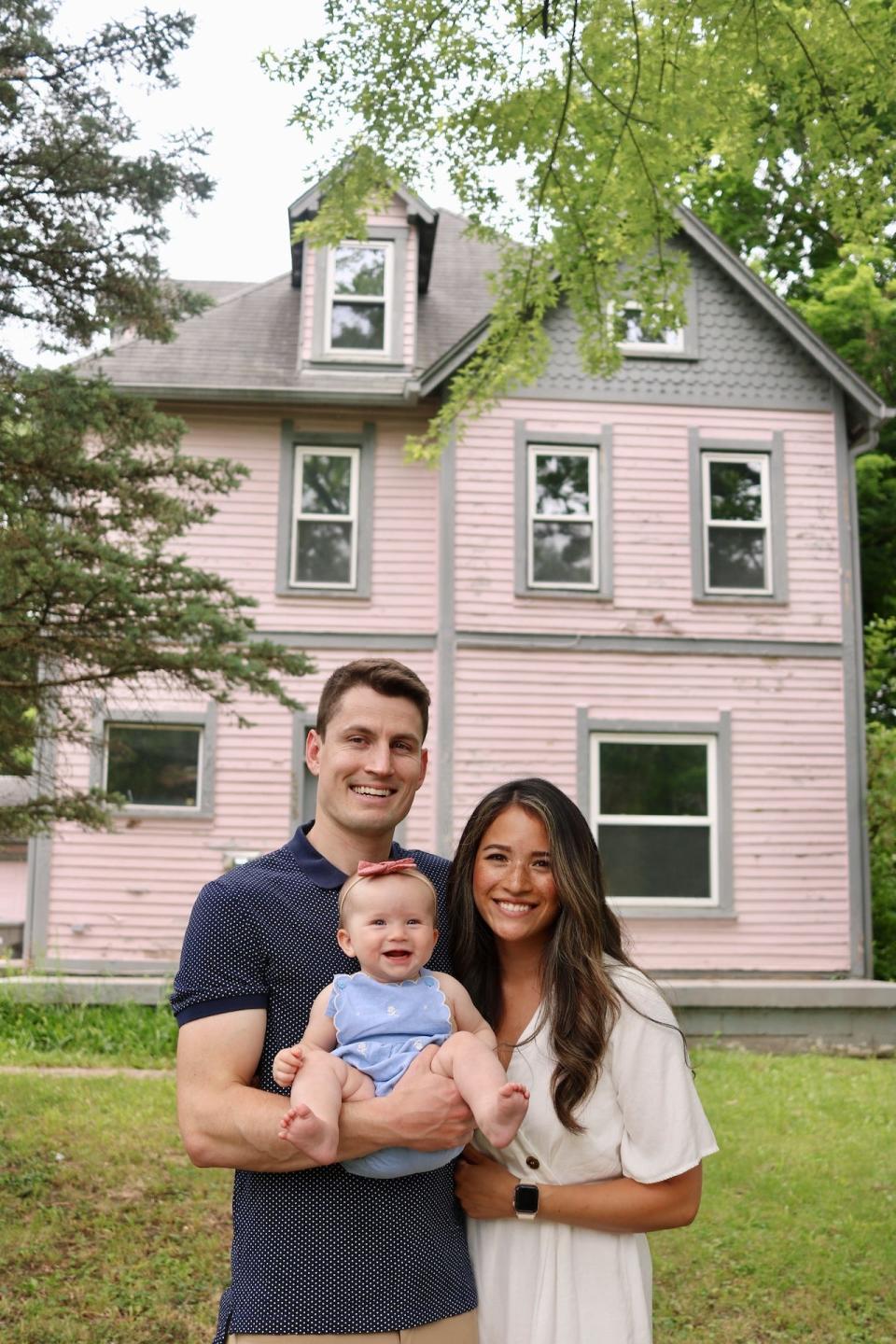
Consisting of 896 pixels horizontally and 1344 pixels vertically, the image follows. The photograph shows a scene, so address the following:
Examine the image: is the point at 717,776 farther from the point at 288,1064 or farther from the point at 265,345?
the point at 288,1064

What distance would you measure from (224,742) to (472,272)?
775 centimetres

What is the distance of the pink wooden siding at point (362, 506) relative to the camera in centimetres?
1411

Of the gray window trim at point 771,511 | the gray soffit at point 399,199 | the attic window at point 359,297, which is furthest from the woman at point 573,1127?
the gray soffit at point 399,199

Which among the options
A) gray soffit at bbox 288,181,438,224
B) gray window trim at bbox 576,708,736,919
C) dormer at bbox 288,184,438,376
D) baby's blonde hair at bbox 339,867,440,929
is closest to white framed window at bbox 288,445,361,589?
dormer at bbox 288,184,438,376

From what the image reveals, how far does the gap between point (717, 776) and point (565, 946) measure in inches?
461

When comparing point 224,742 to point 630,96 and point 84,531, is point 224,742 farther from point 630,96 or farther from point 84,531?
point 630,96

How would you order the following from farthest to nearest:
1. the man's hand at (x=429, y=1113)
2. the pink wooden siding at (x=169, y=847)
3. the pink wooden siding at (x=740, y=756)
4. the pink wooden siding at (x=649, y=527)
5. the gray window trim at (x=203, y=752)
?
the pink wooden siding at (x=649, y=527), the pink wooden siding at (x=740, y=756), the gray window trim at (x=203, y=752), the pink wooden siding at (x=169, y=847), the man's hand at (x=429, y=1113)

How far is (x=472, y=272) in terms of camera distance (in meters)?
17.2

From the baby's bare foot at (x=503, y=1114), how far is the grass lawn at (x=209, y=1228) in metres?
3.46

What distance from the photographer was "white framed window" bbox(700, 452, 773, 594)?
1438 centimetres

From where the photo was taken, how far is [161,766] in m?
13.8

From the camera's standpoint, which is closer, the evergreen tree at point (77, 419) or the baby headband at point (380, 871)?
the baby headband at point (380, 871)

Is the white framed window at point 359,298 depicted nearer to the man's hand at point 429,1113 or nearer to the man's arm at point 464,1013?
the man's arm at point 464,1013

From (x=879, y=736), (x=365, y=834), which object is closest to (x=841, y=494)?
(x=879, y=736)
